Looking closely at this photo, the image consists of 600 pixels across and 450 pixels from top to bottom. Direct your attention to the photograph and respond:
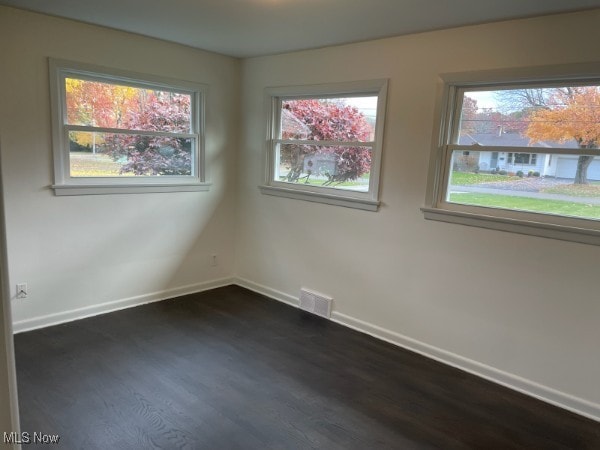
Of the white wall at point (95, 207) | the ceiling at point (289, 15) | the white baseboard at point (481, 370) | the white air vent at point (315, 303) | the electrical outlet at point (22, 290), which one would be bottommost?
the white baseboard at point (481, 370)

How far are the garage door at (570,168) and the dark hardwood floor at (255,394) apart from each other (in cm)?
144

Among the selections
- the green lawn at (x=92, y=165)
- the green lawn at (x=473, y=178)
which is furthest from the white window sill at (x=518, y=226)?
the green lawn at (x=92, y=165)

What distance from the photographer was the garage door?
249cm

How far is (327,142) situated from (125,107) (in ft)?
5.78

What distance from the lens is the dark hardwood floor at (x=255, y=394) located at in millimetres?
2232

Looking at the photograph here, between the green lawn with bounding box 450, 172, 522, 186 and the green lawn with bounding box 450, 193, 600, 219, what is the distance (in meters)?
0.09

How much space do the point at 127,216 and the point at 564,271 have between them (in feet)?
11.0

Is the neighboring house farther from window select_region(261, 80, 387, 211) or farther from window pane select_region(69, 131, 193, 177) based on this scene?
window pane select_region(69, 131, 193, 177)

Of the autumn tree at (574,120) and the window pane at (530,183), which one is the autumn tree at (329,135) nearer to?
the window pane at (530,183)

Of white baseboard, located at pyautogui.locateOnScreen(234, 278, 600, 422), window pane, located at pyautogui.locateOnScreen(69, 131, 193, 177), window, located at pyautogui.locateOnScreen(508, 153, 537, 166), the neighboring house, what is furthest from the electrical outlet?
window, located at pyautogui.locateOnScreen(508, 153, 537, 166)

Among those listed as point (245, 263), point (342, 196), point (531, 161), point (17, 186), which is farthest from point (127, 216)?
point (531, 161)

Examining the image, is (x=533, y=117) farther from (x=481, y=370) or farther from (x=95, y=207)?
(x=95, y=207)

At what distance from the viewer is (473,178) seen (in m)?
2.94

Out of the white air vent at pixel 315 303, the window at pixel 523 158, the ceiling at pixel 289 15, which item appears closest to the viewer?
the ceiling at pixel 289 15
